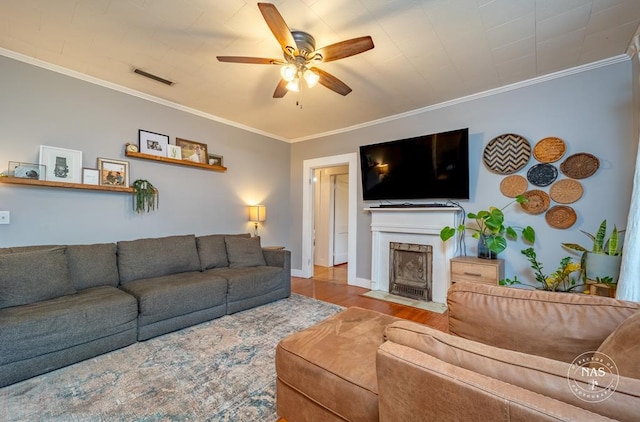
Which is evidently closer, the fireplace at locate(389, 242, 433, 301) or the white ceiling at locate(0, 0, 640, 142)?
the white ceiling at locate(0, 0, 640, 142)

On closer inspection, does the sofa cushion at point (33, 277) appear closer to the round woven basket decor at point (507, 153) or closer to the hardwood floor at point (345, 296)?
the hardwood floor at point (345, 296)

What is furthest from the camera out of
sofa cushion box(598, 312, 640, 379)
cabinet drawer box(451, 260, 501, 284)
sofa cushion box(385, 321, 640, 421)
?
cabinet drawer box(451, 260, 501, 284)

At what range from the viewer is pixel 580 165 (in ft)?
8.51

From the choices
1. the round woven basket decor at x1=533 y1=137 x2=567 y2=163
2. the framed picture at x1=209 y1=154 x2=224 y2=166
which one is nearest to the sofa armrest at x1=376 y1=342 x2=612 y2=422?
the round woven basket decor at x1=533 y1=137 x2=567 y2=163

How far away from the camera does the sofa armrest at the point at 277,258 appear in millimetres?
3555

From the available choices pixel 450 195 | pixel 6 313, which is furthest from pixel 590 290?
pixel 6 313

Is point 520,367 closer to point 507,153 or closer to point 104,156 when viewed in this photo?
point 507,153

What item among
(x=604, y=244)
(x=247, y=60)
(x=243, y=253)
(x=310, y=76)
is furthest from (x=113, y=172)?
(x=604, y=244)

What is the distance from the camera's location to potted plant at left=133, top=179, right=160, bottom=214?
124 inches

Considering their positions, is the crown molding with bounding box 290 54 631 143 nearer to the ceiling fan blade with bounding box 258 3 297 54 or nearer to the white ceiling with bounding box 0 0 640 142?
the white ceiling with bounding box 0 0 640 142

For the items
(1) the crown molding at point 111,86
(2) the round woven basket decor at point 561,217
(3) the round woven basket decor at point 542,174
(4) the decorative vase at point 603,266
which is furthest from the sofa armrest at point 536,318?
(1) the crown molding at point 111,86

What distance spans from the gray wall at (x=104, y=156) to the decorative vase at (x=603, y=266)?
4069mm

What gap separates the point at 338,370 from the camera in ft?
3.75

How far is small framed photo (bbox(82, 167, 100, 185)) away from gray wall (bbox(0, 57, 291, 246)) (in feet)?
0.38
